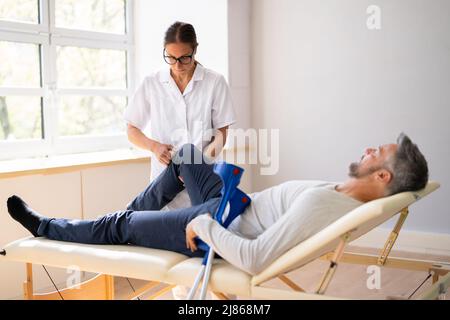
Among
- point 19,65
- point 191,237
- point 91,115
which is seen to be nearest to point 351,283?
point 191,237

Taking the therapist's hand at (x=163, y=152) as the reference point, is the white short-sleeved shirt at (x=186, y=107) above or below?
above

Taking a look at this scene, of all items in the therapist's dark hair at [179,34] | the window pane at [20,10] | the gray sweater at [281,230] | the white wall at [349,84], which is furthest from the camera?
the white wall at [349,84]

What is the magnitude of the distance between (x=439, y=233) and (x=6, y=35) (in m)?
→ 3.09

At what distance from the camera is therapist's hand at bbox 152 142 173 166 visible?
9.17ft

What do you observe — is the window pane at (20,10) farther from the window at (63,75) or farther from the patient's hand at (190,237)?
the patient's hand at (190,237)

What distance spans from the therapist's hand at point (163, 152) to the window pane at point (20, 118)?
1424mm

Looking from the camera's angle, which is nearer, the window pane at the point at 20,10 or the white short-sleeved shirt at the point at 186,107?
the white short-sleeved shirt at the point at 186,107

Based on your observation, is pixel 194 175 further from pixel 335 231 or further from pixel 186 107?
pixel 335 231

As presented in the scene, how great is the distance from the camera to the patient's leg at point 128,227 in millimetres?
2396

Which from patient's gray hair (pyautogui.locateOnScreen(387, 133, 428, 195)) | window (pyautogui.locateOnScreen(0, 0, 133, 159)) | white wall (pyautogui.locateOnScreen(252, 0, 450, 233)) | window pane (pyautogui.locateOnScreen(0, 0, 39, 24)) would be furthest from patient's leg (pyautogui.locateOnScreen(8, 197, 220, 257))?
white wall (pyautogui.locateOnScreen(252, 0, 450, 233))

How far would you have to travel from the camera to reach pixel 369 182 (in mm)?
2221

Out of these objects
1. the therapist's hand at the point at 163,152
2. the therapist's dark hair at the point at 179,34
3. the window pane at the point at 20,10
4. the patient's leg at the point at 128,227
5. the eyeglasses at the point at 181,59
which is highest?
the window pane at the point at 20,10

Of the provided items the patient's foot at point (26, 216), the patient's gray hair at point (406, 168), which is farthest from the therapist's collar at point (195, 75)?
the patient's gray hair at point (406, 168)

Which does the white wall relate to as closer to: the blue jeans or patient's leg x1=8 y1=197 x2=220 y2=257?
the blue jeans
